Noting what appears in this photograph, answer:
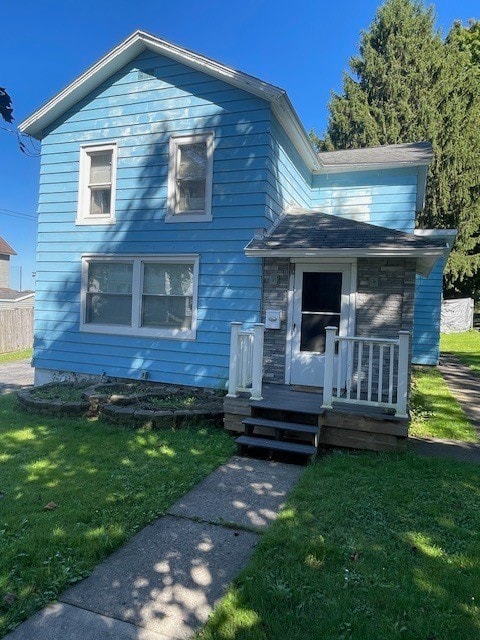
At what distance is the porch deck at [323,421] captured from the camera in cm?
526

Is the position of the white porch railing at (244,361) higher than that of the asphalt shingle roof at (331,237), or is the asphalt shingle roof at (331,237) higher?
the asphalt shingle roof at (331,237)

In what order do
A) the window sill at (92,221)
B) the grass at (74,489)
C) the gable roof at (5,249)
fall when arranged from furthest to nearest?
the gable roof at (5,249) < the window sill at (92,221) < the grass at (74,489)

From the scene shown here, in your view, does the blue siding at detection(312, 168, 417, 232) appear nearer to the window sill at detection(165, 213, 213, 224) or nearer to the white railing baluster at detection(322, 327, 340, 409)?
the window sill at detection(165, 213, 213, 224)

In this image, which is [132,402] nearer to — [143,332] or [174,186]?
[143,332]

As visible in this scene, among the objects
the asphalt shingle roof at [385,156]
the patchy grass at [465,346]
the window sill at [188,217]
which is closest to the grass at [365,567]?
the window sill at [188,217]

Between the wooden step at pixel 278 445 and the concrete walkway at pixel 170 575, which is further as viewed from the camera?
the wooden step at pixel 278 445

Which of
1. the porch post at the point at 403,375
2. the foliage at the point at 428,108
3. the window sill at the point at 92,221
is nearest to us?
the porch post at the point at 403,375

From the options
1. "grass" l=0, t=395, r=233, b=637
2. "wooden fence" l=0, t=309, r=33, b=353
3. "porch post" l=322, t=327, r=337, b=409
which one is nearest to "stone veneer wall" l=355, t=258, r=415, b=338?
"porch post" l=322, t=327, r=337, b=409

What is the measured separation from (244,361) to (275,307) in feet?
4.26

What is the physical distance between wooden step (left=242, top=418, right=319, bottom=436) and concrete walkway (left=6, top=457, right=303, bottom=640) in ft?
3.56

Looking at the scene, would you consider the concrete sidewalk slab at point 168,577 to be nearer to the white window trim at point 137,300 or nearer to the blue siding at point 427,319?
the white window trim at point 137,300

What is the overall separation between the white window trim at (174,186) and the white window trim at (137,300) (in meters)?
0.70

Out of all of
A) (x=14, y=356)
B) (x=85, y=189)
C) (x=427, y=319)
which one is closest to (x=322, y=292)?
(x=85, y=189)

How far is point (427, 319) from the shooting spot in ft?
41.7
